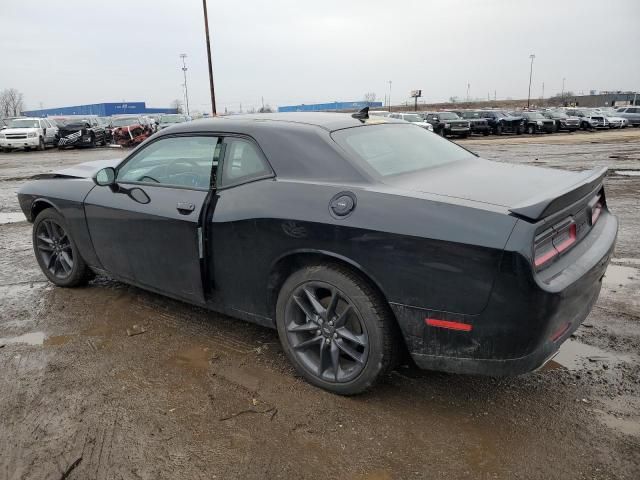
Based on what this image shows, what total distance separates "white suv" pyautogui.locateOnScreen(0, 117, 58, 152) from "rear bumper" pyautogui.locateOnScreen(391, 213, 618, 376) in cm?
2721

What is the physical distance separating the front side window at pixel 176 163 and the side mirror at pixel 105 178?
0.05 meters

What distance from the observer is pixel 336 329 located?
2865 mm

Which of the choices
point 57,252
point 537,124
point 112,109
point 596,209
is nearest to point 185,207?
point 57,252

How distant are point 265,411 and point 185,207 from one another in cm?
142

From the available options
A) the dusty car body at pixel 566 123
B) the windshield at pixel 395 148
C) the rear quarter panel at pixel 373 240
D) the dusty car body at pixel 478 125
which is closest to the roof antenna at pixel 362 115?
the windshield at pixel 395 148

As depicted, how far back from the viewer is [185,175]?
3.57 metres

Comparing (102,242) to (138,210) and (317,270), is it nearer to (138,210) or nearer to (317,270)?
(138,210)

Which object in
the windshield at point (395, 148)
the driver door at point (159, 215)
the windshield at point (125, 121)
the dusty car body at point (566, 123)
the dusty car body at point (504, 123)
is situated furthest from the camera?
the dusty car body at point (566, 123)

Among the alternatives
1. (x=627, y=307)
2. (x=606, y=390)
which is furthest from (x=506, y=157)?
(x=606, y=390)

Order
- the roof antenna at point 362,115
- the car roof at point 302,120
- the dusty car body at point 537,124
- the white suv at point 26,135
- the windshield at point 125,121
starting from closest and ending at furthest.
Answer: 1. the car roof at point 302,120
2. the roof antenna at point 362,115
3. the white suv at point 26,135
4. the windshield at point 125,121
5. the dusty car body at point 537,124

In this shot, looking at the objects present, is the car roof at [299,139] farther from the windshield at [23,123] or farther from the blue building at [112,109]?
the blue building at [112,109]

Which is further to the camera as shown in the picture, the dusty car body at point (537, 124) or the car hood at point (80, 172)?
the dusty car body at point (537, 124)

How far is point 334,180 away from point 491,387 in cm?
153

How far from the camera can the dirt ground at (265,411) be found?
A: 94.1 inches
